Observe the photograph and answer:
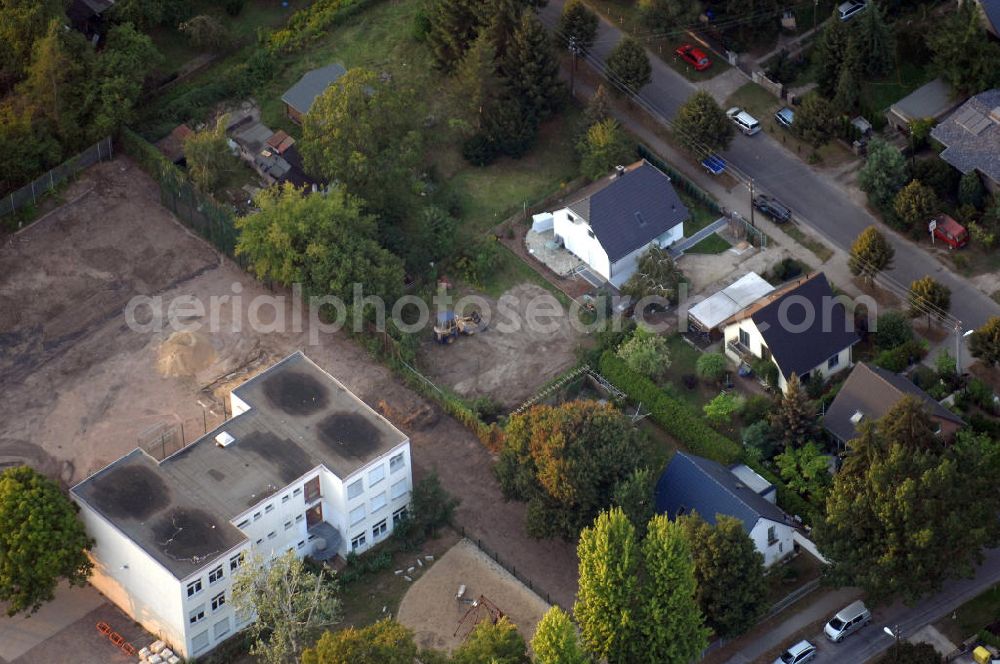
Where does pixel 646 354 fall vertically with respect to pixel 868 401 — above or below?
below

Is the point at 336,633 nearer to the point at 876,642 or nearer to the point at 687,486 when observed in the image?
the point at 687,486

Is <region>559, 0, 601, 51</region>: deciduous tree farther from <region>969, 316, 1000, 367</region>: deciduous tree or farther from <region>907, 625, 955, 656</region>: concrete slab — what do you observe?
<region>907, 625, 955, 656</region>: concrete slab

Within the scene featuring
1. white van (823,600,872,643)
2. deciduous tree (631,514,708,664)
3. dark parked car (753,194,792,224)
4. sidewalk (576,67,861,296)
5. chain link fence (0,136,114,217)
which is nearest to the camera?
deciduous tree (631,514,708,664)

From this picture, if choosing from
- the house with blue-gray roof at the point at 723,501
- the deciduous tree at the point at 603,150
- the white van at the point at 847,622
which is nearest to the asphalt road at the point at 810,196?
the deciduous tree at the point at 603,150

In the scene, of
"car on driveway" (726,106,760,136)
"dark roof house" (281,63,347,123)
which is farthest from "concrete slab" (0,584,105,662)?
"car on driveway" (726,106,760,136)

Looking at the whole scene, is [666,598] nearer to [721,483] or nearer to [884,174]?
[721,483]

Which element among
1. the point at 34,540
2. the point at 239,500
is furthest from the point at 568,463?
the point at 34,540

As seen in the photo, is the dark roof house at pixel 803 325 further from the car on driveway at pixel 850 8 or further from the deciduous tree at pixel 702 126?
the car on driveway at pixel 850 8
